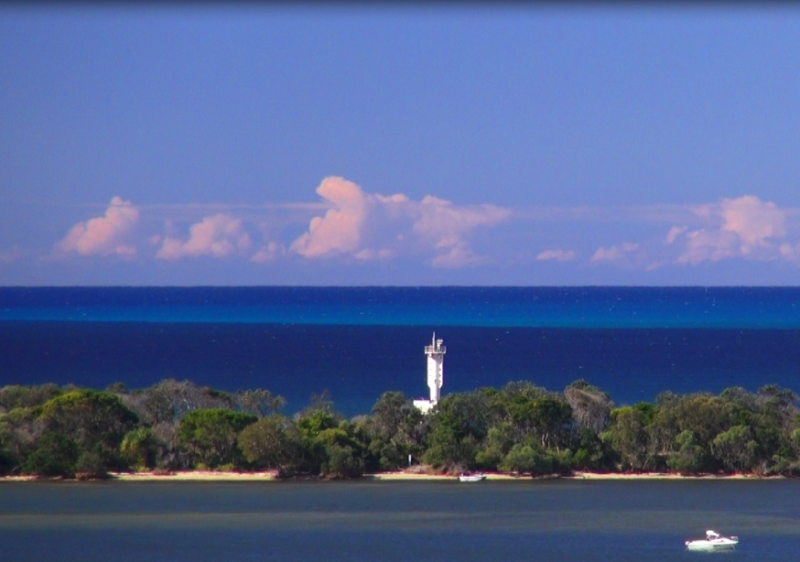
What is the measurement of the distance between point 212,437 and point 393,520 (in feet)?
25.7

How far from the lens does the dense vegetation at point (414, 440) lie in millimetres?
34188

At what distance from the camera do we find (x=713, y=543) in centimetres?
2595

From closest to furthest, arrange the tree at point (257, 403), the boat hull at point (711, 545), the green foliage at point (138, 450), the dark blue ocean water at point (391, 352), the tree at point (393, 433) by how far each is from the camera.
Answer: the boat hull at point (711, 545)
the green foliage at point (138, 450)
the tree at point (393, 433)
the tree at point (257, 403)
the dark blue ocean water at point (391, 352)

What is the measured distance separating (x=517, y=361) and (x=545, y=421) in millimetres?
50165


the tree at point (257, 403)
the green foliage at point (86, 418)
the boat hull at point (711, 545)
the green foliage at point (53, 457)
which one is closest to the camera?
the boat hull at point (711, 545)

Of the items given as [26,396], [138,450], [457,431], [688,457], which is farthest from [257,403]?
[688,457]

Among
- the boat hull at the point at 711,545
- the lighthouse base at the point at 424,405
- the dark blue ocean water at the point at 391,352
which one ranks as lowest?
the boat hull at the point at 711,545

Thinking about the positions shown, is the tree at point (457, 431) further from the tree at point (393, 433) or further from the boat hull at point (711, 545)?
the boat hull at point (711, 545)

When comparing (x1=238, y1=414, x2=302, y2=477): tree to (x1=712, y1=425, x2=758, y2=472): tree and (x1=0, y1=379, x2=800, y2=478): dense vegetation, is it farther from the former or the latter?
(x1=712, y1=425, x2=758, y2=472): tree

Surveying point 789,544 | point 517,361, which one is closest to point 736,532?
point 789,544

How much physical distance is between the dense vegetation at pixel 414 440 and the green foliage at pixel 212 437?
3 centimetres

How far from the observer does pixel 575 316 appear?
16662cm

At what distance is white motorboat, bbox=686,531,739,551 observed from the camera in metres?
25.9

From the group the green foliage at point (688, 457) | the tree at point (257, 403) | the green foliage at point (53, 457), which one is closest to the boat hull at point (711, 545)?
the green foliage at point (688, 457)
